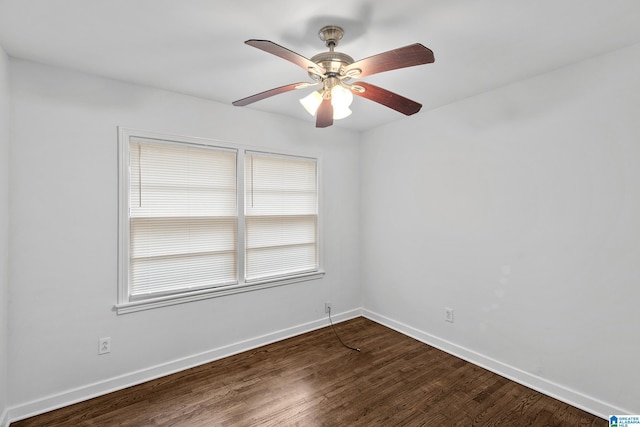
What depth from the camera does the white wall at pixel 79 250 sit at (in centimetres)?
212

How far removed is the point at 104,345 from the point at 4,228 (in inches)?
42.9

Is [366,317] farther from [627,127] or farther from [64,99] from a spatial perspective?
[64,99]

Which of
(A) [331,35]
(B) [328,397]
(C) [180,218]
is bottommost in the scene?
(B) [328,397]

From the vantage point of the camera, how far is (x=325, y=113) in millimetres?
2102

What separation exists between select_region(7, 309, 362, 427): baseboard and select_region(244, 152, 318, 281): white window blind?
0.66 meters

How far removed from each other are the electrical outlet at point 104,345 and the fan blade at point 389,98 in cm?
265

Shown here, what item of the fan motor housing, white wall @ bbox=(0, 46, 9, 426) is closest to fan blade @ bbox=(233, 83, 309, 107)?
the fan motor housing

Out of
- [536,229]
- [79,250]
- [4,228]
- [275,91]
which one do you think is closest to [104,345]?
[79,250]

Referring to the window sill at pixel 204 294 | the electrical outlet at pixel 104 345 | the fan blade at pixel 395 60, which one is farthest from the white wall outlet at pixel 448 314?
the electrical outlet at pixel 104 345

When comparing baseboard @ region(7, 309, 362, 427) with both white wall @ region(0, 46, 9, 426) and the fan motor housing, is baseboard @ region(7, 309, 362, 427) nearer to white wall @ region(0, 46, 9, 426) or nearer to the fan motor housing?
white wall @ region(0, 46, 9, 426)

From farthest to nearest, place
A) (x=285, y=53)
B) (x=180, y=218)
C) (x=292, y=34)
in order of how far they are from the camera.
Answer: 1. (x=180, y=218)
2. (x=292, y=34)
3. (x=285, y=53)

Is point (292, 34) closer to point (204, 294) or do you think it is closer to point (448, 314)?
point (204, 294)

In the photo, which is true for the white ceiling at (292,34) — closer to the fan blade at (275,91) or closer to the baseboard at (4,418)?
the fan blade at (275,91)

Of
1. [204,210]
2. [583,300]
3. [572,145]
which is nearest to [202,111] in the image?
[204,210]
